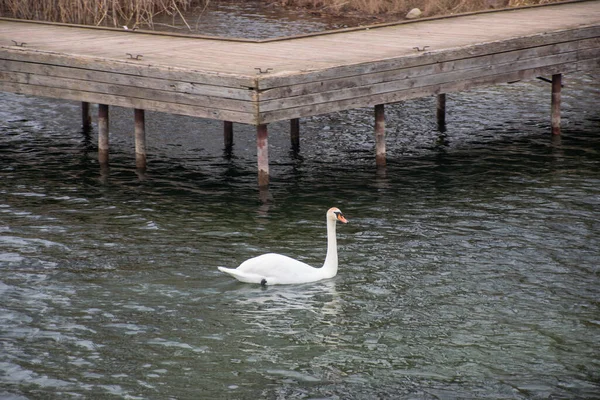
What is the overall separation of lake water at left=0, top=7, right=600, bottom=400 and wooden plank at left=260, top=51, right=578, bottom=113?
1538 millimetres

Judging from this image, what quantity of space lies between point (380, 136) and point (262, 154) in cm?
251

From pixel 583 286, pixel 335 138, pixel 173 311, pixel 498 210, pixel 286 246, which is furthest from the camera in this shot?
pixel 335 138

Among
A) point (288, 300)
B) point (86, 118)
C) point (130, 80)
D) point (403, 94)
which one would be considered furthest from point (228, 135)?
point (288, 300)

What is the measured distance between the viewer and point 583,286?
11844 millimetres

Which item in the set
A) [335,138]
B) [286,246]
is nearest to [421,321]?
[286,246]

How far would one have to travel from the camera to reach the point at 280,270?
1179cm

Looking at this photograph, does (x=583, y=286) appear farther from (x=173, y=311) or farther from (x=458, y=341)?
(x=173, y=311)

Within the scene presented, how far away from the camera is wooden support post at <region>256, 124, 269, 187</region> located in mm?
15492

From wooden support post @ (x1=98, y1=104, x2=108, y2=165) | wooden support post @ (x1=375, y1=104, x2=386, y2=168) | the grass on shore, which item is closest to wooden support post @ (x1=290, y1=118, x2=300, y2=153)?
wooden support post @ (x1=375, y1=104, x2=386, y2=168)

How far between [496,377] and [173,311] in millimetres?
3683

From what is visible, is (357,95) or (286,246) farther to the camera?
(357,95)

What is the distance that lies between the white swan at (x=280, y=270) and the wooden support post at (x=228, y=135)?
7123 mm

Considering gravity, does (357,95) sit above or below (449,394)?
above

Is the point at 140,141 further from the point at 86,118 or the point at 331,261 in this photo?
the point at 331,261
